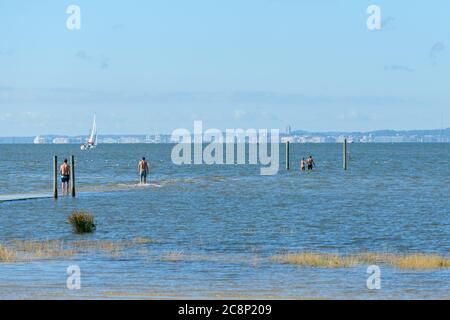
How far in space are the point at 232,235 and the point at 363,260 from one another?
9406mm

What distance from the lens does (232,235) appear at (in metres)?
35.2

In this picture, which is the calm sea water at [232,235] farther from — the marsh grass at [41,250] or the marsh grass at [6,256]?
the marsh grass at [41,250]

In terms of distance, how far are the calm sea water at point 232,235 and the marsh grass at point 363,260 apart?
0.56 meters

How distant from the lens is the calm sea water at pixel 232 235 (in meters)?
21.2

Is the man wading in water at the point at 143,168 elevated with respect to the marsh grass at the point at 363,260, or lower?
elevated

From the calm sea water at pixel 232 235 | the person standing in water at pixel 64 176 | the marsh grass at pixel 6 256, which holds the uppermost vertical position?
the person standing in water at pixel 64 176

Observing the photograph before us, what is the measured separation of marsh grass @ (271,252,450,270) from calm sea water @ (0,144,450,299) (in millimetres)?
558

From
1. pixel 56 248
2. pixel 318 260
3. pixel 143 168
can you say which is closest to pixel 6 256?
pixel 56 248

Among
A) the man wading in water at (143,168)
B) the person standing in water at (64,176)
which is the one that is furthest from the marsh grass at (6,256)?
the man wading in water at (143,168)

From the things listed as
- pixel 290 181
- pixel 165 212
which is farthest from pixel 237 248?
pixel 290 181

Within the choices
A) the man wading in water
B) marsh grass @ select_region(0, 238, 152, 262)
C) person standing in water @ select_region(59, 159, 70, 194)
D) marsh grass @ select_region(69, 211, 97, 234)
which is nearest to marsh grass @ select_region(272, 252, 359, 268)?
marsh grass @ select_region(0, 238, 152, 262)

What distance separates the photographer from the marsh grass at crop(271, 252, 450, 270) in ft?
81.6

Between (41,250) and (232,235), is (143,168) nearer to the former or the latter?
(232,235)
